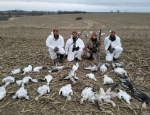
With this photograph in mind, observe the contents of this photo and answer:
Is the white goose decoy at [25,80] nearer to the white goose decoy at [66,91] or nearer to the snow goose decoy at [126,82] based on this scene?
the white goose decoy at [66,91]

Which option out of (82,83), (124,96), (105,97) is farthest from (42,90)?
(124,96)

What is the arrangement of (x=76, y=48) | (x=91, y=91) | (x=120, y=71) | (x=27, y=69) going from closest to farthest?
1. (x=91, y=91)
2. (x=120, y=71)
3. (x=27, y=69)
4. (x=76, y=48)

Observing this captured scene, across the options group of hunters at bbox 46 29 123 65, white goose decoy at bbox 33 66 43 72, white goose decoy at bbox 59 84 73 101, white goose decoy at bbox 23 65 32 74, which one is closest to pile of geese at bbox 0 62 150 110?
white goose decoy at bbox 59 84 73 101

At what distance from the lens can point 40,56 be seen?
6488mm

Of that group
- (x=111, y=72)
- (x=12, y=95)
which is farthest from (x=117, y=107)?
(x=12, y=95)

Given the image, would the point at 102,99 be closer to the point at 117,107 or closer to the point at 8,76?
the point at 117,107

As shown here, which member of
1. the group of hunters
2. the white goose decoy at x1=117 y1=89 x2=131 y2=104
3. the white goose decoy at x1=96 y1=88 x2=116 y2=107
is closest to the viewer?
the white goose decoy at x1=96 y1=88 x2=116 y2=107

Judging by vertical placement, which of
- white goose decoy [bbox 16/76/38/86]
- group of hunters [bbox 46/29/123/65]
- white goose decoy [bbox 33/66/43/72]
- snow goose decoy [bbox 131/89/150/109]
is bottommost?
snow goose decoy [bbox 131/89/150/109]

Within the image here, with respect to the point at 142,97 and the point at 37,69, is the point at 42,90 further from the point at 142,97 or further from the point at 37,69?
the point at 142,97

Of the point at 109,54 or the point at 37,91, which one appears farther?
the point at 109,54

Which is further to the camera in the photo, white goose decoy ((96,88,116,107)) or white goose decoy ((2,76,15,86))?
white goose decoy ((2,76,15,86))

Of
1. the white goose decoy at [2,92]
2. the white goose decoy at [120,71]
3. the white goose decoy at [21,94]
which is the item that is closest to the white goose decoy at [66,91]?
the white goose decoy at [21,94]

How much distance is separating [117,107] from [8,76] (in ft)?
9.44

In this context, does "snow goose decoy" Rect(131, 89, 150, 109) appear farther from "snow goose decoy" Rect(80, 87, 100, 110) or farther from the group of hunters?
the group of hunters
